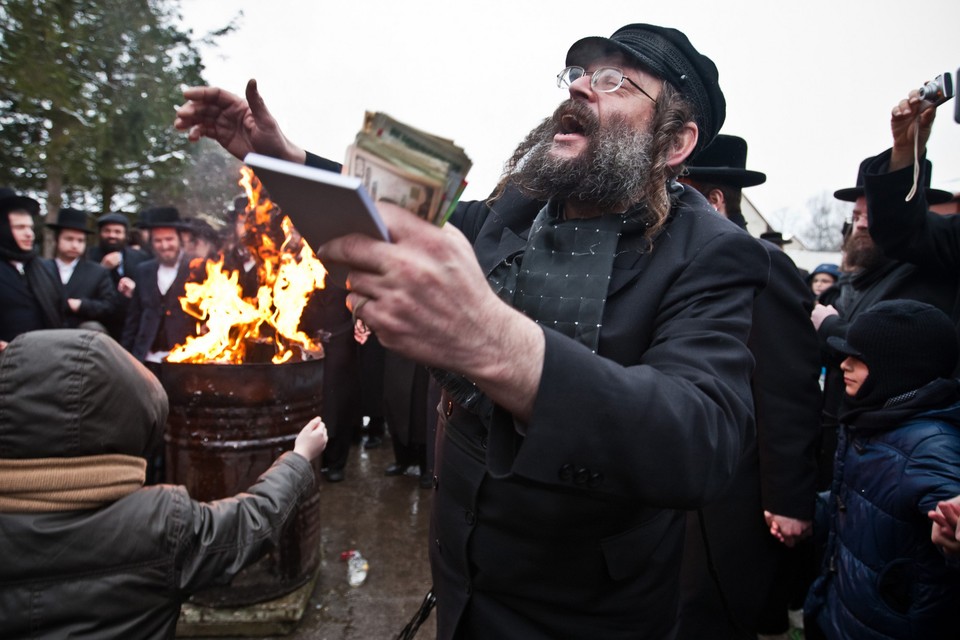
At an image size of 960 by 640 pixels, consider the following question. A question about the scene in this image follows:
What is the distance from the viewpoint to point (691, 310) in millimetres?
1407

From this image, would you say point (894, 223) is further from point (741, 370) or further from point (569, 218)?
point (741, 370)

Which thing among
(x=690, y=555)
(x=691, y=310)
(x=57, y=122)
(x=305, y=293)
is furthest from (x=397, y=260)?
(x=57, y=122)

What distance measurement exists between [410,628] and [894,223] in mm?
2932

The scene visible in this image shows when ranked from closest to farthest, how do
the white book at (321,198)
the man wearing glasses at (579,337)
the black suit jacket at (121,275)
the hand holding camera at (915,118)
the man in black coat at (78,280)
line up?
the white book at (321,198), the man wearing glasses at (579,337), the hand holding camera at (915,118), the man in black coat at (78,280), the black suit jacket at (121,275)

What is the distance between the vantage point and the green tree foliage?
9.53 metres

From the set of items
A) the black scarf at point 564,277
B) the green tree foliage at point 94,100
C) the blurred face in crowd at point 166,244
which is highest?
the green tree foliage at point 94,100

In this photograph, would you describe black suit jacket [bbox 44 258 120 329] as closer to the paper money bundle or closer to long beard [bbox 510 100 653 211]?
long beard [bbox 510 100 653 211]

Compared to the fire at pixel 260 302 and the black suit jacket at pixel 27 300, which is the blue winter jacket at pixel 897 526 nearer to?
the fire at pixel 260 302

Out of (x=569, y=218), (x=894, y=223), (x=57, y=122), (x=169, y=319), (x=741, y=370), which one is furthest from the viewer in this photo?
(x=57, y=122)

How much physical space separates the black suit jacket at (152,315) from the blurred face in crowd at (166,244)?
0.11 metres

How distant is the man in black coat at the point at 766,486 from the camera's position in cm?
261

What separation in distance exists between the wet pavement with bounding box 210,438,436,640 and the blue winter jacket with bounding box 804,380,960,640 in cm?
226

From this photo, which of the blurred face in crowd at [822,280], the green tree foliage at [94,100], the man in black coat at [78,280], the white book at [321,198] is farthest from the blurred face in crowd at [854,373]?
the green tree foliage at [94,100]

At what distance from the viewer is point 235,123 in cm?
189
